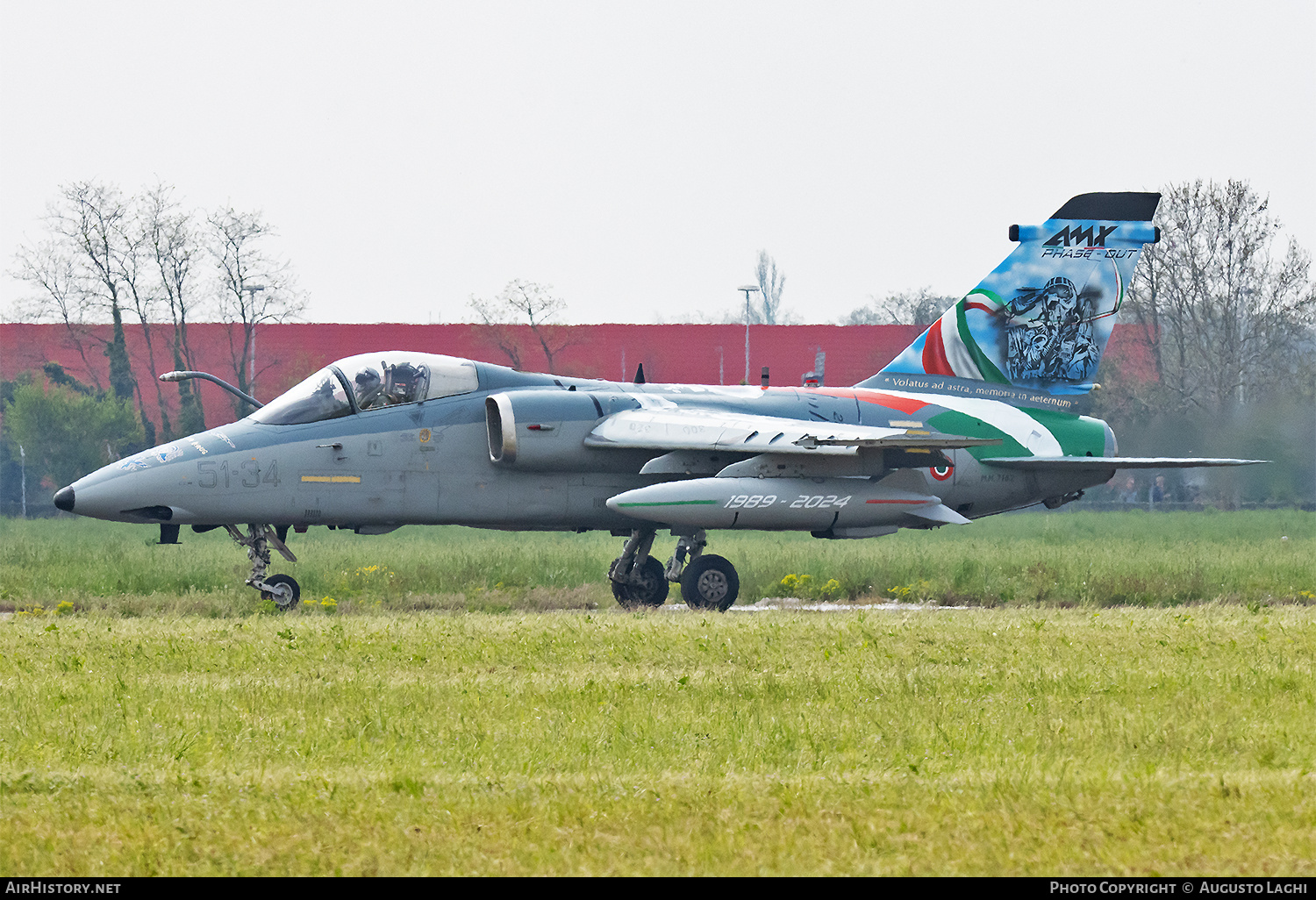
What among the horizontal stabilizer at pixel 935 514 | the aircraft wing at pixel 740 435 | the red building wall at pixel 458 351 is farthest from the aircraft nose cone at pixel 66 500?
the red building wall at pixel 458 351

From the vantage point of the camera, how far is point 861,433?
1656 centimetres

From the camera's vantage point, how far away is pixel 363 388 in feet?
54.7

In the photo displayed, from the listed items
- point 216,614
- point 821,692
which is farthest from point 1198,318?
point 821,692

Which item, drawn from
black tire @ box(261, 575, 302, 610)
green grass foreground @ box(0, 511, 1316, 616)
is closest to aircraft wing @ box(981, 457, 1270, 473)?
green grass foreground @ box(0, 511, 1316, 616)

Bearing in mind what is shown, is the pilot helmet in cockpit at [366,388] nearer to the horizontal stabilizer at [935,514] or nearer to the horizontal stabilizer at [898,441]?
the horizontal stabilizer at [898,441]

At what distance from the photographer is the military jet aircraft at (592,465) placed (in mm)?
16156

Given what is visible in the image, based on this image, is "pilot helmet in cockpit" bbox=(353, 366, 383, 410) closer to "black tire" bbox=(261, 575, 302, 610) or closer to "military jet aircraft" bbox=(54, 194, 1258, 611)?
"military jet aircraft" bbox=(54, 194, 1258, 611)

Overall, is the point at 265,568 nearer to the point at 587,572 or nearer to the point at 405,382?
the point at 405,382

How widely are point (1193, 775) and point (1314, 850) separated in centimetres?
122

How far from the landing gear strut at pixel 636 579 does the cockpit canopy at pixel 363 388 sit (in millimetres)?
2854

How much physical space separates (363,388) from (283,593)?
243cm

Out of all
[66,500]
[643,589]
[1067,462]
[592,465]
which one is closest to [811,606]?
[643,589]

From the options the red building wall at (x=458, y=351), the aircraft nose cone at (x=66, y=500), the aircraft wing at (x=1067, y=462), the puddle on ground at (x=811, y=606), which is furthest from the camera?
the red building wall at (x=458, y=351)

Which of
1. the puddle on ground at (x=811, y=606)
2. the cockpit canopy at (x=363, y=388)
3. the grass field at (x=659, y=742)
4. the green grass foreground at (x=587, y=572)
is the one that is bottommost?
the puddle on ground at (x=811, y=606)
